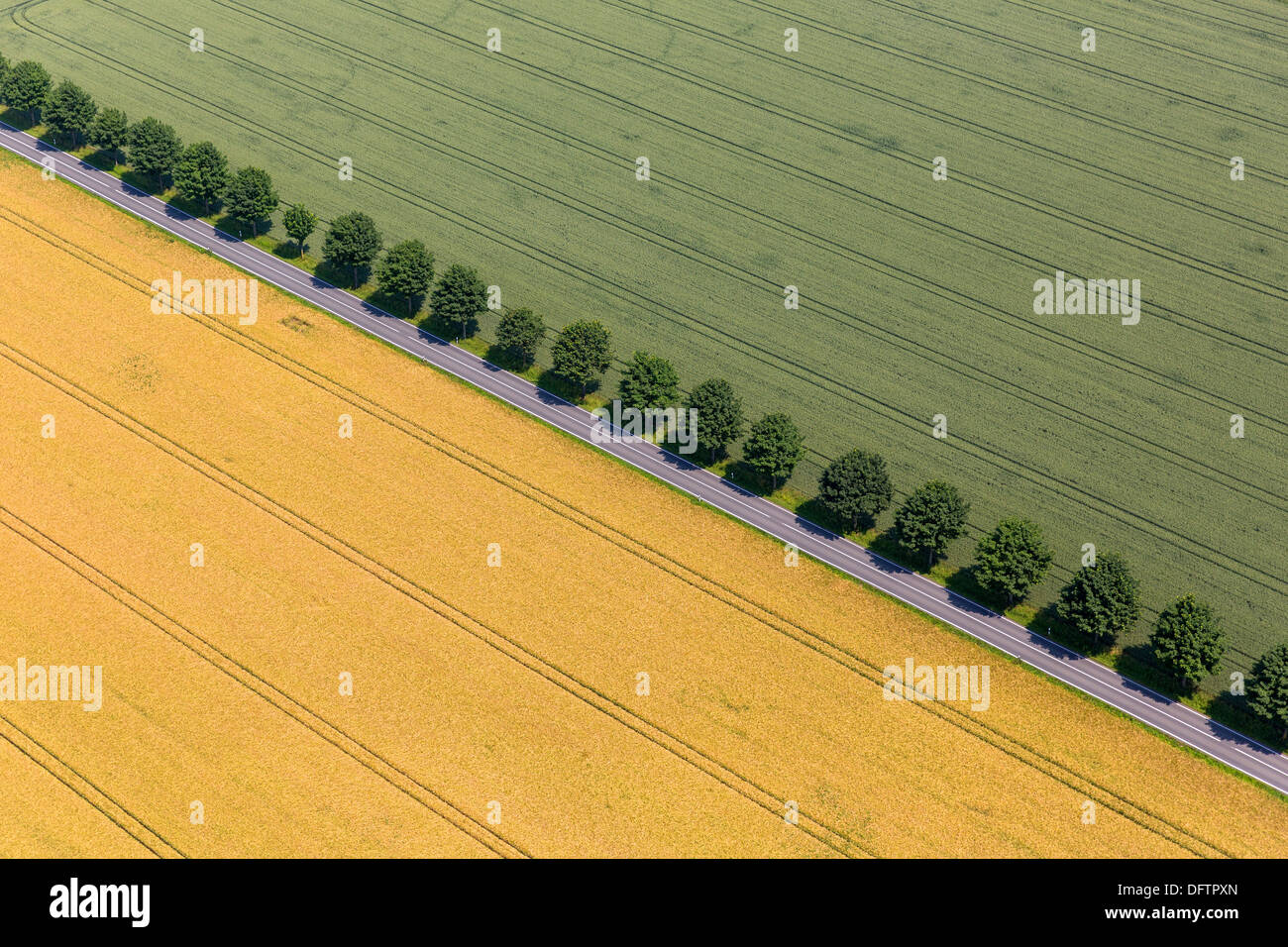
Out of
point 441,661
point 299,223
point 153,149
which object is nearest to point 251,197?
point 299,223

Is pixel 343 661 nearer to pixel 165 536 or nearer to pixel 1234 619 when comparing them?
pixel 165 536

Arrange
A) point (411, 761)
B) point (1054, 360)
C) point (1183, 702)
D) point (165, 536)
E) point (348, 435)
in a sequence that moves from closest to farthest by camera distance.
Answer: point (411, 761) < point (1183, 702) < point (165, 536) < point (348, 435) < point (1054, 360)

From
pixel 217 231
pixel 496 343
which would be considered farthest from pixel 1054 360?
pixel 217 231

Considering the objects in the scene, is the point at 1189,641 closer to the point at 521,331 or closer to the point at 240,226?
the point at 521,331

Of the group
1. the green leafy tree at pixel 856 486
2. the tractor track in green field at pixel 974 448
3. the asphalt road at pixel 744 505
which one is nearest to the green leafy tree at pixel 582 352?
the asphalt road at pixel 744 505

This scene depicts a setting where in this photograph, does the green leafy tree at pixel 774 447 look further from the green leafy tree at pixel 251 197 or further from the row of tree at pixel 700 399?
the green leafy tree at pixel 251 197

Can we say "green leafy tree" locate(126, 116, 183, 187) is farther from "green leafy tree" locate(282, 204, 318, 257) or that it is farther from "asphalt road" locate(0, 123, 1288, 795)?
"green leafy tree" locate(282, 204, 318, 257)


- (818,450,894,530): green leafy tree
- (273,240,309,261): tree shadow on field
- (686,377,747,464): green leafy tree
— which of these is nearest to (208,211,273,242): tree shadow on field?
(273,240,309,261): tree shadow on field
